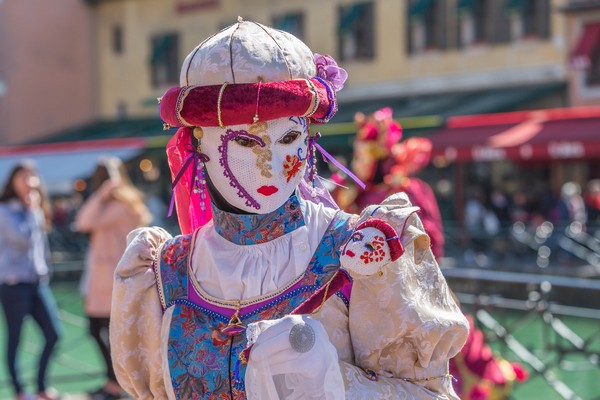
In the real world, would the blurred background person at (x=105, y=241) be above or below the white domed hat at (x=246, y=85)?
below

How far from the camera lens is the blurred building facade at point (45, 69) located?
32094 mm

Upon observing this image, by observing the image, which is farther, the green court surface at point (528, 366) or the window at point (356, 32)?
the window at point (356, 32)

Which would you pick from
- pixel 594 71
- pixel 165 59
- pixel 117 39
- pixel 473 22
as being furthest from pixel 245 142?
pixel 117 39

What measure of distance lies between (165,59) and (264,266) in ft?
91.7

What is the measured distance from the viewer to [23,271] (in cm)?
628

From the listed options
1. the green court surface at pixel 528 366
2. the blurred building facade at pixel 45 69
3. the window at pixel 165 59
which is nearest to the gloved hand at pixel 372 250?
the green court surface at pixel 528 366

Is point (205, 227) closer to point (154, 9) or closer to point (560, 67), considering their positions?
point (560, 67)

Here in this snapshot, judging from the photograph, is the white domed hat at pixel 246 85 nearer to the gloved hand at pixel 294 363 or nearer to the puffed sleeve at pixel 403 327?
the puffed sleeve at pixel 403 327

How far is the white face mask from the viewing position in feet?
7.95

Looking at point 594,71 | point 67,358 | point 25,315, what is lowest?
point 67,358

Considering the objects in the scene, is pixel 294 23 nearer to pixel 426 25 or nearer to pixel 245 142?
pixel 426 25

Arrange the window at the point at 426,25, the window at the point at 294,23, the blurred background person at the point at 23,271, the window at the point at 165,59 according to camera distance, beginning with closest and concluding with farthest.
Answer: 1. the blurred background person at the point at 23,271
2. the window at the point at 426,25
3. the window at the point at 294,23
4. the window at the point at 165,59

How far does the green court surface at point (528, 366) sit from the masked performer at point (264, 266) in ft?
12.9

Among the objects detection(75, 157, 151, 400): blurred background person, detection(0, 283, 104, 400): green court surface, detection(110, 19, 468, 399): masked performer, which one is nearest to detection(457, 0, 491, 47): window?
detection(0, 283, 104, 400): green court surface
